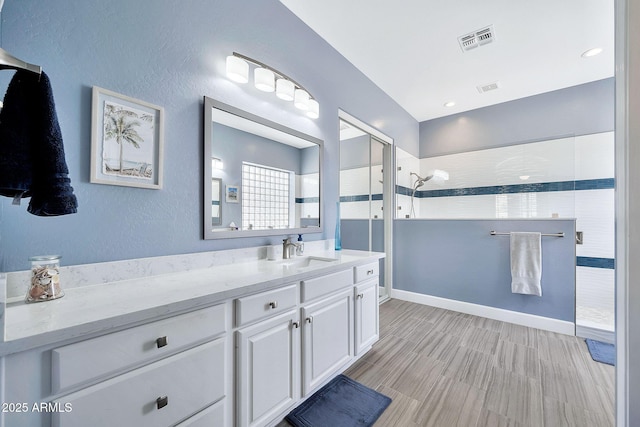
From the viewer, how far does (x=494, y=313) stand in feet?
9.78

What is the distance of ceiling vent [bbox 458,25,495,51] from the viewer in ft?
7.22

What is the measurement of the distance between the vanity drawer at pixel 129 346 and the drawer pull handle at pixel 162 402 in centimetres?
15

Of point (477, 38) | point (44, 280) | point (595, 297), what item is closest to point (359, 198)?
point (477, 38)

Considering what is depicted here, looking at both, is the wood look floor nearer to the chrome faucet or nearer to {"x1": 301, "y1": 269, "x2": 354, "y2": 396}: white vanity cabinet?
{"x1": 301, "y1": 269, "x2": 354, "y2": 396}: white vanity cabinet

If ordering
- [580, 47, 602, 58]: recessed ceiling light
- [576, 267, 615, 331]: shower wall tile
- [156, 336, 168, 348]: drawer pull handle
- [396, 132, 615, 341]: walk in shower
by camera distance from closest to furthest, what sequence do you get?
[156, 336, 168, 348]: drawer pull handle < [580, 47, 602, 58]: recessed ceiling light < [576, 267, 615, 331]: shower wall tile < [396, 132, 615, 341]: walk in shower

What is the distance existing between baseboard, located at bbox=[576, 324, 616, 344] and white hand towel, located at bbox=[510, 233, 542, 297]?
42cm

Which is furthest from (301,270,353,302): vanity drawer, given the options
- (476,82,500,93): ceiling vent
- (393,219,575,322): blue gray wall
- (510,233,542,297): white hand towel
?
(476,82,500,93): ceiling vent

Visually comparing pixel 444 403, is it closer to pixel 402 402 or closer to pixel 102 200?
pixel 402 402

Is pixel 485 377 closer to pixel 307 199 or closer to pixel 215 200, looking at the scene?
pixel 307 199

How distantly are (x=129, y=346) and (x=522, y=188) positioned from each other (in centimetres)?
403

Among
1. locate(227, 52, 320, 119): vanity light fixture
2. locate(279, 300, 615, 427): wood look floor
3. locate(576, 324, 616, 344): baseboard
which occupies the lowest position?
locate(279, 300, 615, 427): wood look floor

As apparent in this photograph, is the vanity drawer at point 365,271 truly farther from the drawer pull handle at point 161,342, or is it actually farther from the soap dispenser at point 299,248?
the drawer pull handle at point 161,342

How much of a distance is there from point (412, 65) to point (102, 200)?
2917mm

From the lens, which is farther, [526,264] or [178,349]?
[526,264]
